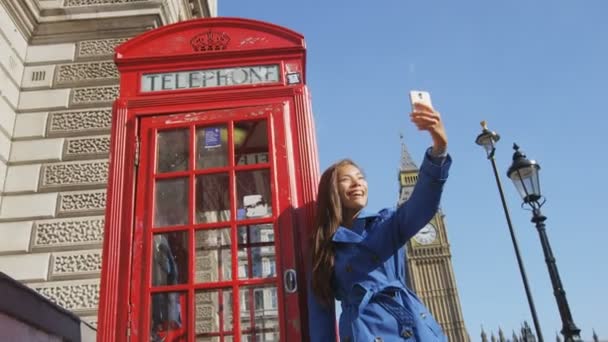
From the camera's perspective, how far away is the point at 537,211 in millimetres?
7504

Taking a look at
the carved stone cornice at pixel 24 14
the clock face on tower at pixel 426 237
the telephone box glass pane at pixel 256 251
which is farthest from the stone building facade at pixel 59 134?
the clock face on tower at pixel 426 237

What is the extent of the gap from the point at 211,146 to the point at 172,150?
0.23 metres

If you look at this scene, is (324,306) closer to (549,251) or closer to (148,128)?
(148,128)

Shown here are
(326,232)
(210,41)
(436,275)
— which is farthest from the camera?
(436,275)

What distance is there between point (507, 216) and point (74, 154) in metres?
7.21

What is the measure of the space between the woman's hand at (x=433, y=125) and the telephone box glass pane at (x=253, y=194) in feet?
3.50

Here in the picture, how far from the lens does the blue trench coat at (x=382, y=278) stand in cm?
212

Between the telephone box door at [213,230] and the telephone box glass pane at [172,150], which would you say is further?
the telephone box glass pane at [172,150]

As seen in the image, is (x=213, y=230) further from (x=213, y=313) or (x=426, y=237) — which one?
(x=426, y=237)

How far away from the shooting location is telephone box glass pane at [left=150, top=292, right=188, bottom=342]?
2.77 meters

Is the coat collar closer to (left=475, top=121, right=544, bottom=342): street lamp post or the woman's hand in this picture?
the woman's hand

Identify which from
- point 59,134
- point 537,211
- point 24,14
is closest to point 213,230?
point 59,134

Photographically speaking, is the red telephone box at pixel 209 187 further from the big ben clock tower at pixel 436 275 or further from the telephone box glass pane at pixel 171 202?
the big ben clock tower at pixel 436 275

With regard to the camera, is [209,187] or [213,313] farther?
[209,187]
